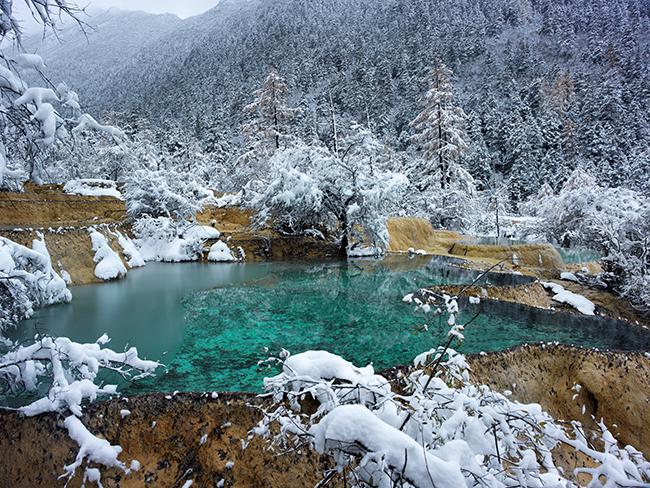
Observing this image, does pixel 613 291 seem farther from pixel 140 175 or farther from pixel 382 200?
pixel 140 175

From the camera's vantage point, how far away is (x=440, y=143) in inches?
896

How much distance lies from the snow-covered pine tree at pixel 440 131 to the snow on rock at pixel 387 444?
75.4 ft

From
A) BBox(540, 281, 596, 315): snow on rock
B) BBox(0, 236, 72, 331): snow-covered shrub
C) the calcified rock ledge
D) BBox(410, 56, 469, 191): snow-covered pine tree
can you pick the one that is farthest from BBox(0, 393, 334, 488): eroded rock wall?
BBox(410, 56, 469, 191): snow-covered pine tree

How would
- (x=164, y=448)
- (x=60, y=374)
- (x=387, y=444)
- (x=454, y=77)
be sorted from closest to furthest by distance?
(x=387, y=444) → (x=60, y=374) → (x=164, y=448) → (x=454, y=77)

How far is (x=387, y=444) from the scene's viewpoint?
140 cm

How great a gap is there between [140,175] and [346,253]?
9917 millimetres

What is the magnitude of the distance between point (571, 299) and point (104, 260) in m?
13.5

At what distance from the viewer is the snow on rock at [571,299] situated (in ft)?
25.5

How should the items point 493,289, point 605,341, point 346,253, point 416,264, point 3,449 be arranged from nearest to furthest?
point 3,449
point 605,341
point 493,289
point 416,264
point 346,253

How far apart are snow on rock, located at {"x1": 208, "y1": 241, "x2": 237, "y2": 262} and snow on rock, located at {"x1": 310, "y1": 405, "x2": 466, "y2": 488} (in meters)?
12.6

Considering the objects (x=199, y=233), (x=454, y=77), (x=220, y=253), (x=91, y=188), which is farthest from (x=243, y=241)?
(x=454, y=77)

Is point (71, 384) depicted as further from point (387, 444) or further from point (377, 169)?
point (377, 169)

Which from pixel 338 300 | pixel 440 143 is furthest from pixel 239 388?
pixel 440 143

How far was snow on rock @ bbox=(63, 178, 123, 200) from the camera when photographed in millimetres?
17348
